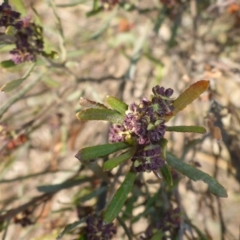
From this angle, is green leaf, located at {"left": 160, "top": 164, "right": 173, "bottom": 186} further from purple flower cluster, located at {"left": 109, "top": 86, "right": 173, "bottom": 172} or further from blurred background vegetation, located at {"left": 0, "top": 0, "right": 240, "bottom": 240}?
blurred background vegetation, located at {"left": 0, "top": 0, "right": 240, "bottom": 240}

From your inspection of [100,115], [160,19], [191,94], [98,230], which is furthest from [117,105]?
[160,19]

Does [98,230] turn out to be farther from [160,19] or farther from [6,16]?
[160,19]

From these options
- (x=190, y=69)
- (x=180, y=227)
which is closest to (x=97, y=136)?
(x=190, y=69)

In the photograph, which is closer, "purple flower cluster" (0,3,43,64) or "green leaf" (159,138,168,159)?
"green leaf" (159,138,168,159)

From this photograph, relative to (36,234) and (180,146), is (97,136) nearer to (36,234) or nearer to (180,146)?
(180,146)

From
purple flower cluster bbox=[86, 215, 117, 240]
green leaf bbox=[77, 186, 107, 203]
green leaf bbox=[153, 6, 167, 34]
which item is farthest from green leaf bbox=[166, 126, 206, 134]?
green leaf bbox=[153, 6, 167, 34]

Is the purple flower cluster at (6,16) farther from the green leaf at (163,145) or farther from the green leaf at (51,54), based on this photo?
the green leaf at (163,145)

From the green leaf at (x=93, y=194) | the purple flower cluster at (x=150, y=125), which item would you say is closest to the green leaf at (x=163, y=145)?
the purple flower cluster at (x=150, y=125)
